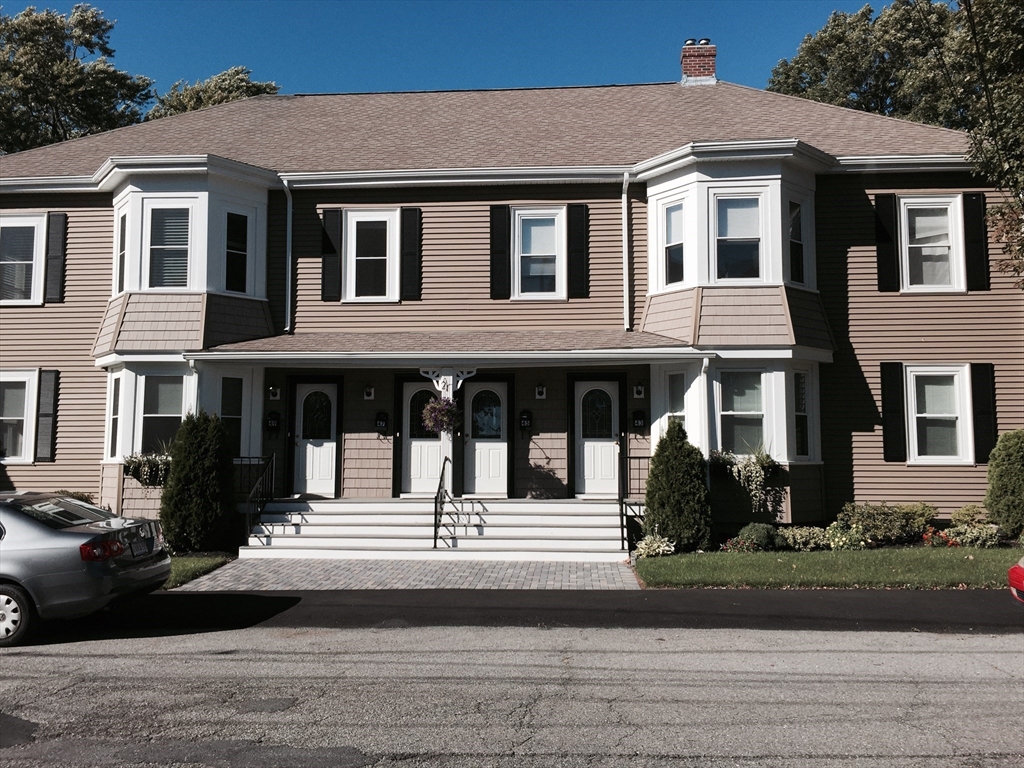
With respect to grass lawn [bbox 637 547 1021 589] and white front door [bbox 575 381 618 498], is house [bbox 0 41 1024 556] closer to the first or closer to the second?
white front door [bbox 575 381 618 498]

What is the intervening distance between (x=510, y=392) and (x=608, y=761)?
10446 millimetres

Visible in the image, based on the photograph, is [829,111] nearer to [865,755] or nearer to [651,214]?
[651,214]

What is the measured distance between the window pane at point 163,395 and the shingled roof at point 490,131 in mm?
4577

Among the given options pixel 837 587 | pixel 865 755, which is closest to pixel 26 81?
pixel 837 587

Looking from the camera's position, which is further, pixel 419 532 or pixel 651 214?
pixel 651 214

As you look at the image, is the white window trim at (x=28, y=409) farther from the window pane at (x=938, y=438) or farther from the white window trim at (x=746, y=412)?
the window pane at (x=938, y=438)

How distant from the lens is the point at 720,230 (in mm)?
13844

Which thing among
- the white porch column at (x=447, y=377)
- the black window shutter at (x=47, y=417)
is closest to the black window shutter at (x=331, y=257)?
the white porch column at (x=447, y=377)

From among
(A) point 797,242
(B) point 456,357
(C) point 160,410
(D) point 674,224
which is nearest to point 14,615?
(C) point 160,410

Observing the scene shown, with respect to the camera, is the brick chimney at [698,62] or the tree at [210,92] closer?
the brick chimney at [698,62]

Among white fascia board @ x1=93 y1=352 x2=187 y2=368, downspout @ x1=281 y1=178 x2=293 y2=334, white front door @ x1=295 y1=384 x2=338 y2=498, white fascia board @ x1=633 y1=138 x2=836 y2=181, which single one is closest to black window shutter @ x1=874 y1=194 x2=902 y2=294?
white fascia board @ x1=633 y1=138 x2=836 y2=181

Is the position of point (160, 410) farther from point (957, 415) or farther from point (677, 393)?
point (957, 415)

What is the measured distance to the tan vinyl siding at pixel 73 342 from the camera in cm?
1498

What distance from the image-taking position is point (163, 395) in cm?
1406
